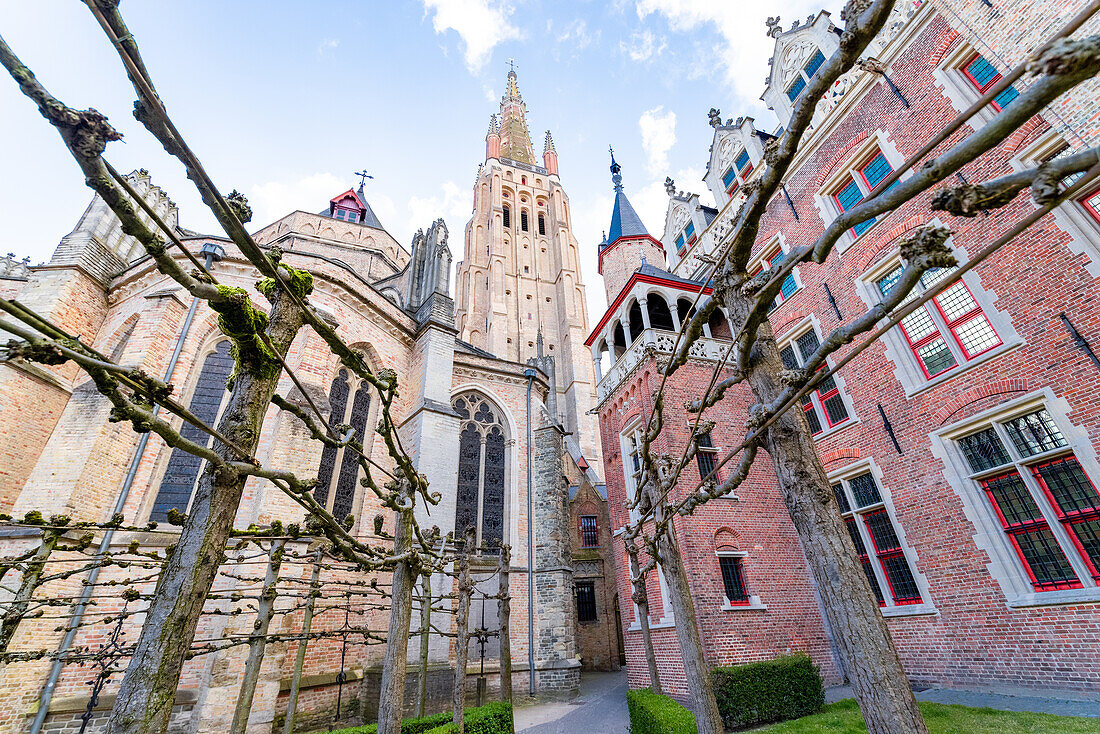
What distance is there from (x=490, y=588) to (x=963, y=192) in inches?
540

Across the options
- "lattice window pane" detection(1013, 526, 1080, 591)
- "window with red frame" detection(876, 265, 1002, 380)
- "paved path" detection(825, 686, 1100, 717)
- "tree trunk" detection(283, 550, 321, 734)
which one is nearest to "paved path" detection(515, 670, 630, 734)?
"tree trunk" detection(283, 550, 321, 734)

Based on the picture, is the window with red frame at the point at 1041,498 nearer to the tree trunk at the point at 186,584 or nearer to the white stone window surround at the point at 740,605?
the white stone window surround at the point at 740,605

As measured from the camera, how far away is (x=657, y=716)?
286 inches

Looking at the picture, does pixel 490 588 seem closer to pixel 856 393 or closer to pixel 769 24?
pixel 856 393

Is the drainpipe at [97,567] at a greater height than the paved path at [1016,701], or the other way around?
the drainpipe at [97,567]

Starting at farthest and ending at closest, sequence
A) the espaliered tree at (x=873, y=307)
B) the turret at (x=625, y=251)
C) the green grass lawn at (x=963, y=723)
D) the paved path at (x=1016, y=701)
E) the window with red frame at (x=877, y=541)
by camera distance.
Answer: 1. the turret at (x=625, y=251)
2. the window with red frame at (x=877, y=541)
3. the paved path at (x=1016, y=701)
4. the green grass lawn at (x=963, y=723)
5. the espaliered tree at (x=873, y=307)

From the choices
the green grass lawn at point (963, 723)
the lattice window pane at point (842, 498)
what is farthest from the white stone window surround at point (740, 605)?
the lattice window pane at point (842, 498)

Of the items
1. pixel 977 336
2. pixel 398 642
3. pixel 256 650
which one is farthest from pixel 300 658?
pixel 977 336

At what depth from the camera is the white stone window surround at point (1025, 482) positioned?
6.77m

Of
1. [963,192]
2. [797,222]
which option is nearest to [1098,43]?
[963,192]

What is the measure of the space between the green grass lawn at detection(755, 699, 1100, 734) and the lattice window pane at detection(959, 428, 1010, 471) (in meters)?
3.72

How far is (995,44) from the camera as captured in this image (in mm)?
7766

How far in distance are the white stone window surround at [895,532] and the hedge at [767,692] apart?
2019 millimetres

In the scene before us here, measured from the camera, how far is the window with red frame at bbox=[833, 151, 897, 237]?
10.5 metres
